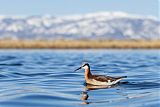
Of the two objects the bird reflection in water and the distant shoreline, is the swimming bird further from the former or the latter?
the distant shoreline

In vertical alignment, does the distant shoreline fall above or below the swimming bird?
above

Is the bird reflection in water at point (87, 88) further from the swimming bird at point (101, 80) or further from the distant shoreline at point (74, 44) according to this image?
the distant shoreline at point (74, 44)

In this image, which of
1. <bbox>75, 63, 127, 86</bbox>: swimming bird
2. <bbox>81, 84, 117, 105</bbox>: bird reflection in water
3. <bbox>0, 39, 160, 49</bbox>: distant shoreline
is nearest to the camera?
<bbox>81, 84, 117, 105</bbox>: bird reflection in water

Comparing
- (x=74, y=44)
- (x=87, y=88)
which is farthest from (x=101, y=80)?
(x=74, y=44)

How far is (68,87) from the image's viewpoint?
17031 mm

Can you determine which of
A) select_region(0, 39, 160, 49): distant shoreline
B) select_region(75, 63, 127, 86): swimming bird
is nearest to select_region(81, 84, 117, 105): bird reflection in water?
select_region(75, 63, 127, 86): swimming bird

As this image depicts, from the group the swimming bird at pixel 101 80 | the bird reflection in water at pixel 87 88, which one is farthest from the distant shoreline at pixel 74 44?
the bird reflection in water at pixel 87 88

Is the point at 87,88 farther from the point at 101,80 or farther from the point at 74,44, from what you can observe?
the point at 74,44

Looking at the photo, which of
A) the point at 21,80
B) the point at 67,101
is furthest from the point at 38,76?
the point at 67,101

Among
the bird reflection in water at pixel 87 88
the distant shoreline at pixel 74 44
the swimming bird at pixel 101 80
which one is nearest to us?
the bird reflection in water at pixel 87 88

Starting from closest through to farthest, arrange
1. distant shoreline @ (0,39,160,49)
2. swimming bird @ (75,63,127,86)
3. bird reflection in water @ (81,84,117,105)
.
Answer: bird reflection in water @ (81,84,117,105) < swimming bird @ (75,63,127,86) < distant shoreline @ (0,39,160,49)

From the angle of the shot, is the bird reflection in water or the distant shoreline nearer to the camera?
the bird reflection in water

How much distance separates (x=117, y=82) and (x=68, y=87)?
218 centimetres

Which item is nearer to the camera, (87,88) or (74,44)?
(87,88)
